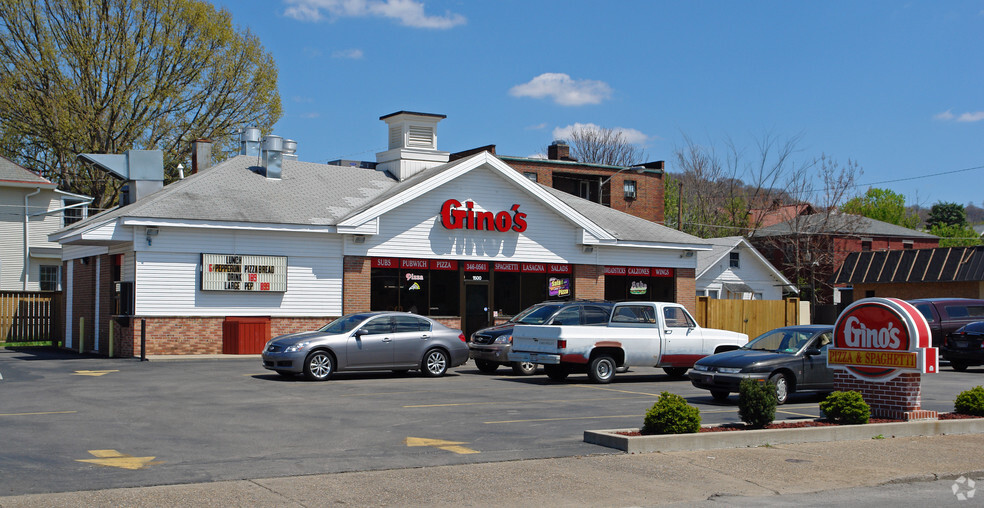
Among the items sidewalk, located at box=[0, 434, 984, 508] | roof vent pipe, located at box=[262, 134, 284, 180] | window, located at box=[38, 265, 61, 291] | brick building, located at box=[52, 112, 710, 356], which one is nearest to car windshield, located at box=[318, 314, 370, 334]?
brick building, located at box=[52, 112, 710, 356]

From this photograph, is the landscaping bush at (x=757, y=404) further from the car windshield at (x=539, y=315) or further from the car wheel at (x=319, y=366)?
the car wheel at (x=319, y=366)

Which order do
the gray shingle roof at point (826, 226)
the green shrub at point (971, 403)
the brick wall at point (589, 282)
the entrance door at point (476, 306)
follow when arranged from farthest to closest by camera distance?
the gray shingle roof at point (826, 226) → the brick wall at point (589, 282) → the entrance door at point (476, 306) → the green shrub at point (971, 403)

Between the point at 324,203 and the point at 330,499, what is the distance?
74.8 feet

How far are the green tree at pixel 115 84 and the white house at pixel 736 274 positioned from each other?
2428cm

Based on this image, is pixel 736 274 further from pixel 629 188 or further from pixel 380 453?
pixel 380 453

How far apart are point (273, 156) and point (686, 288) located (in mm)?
16084

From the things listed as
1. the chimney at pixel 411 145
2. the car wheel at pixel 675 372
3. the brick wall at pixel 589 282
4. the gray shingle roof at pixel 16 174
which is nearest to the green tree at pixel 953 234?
the brick wall at pixel 589 282

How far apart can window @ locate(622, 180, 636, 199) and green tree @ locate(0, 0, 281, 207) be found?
2078 cm

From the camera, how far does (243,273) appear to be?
91.7 feet

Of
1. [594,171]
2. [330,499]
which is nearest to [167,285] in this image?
[330,499]

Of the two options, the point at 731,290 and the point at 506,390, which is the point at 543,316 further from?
the point at 731,290

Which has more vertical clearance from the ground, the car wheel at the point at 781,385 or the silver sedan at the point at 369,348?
the silver sedan at the point at 369,348

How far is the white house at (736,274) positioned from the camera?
51.2 metres

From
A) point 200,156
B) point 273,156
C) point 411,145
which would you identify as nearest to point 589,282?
point 411,145
